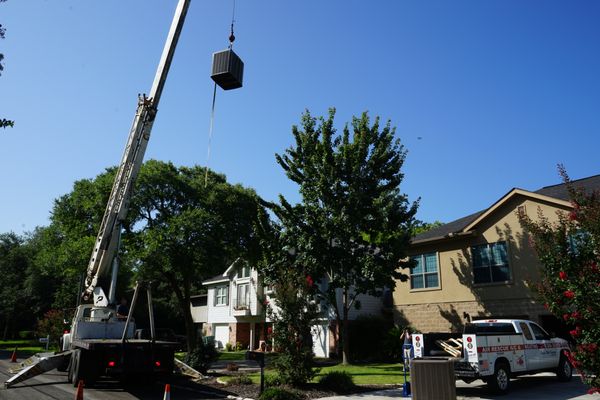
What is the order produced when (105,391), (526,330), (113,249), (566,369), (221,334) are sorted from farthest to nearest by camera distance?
(221,334) < (113,249) < (566,369) < (526,330) < (105,391)

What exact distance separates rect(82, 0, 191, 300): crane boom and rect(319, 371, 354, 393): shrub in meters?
8.45

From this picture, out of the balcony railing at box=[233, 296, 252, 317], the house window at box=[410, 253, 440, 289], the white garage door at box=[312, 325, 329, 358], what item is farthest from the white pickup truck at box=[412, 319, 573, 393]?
the balcony railing at box=[233, 296, 252, 317]

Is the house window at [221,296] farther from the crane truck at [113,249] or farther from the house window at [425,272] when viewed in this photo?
the crane truck at [113,249]

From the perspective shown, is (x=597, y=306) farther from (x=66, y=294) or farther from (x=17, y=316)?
(x=17, y=316)

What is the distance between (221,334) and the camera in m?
44.0

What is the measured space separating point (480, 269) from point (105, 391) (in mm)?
17278

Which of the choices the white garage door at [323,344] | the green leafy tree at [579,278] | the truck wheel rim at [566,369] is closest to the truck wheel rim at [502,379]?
the truck wheel rim at [566,369]

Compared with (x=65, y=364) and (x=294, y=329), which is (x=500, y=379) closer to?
(x=294, y=329)

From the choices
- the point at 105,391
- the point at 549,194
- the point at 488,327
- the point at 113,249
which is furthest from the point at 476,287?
the point at 105,391

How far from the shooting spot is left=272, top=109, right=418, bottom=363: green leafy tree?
2219cm

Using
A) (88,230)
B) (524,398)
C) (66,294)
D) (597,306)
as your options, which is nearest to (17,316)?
(66,294)

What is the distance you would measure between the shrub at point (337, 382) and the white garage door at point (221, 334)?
30.7 meters

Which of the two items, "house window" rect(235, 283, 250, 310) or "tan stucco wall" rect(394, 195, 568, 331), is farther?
"house window" rect(235, 283, 250, 310)

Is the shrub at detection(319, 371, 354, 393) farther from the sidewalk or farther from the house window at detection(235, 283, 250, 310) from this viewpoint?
the house window at detection(235, 283, 250, 310)
